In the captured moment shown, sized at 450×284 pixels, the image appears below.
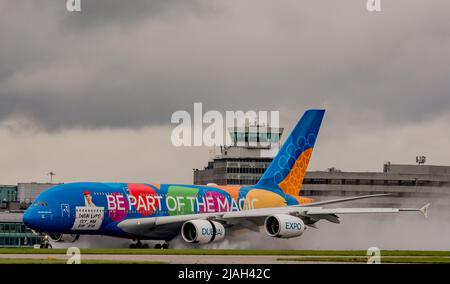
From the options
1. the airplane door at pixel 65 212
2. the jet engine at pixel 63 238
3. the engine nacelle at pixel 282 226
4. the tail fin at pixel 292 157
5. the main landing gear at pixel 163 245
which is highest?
the tail fin at pixel 292 157

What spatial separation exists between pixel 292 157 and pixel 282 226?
1852 centimetres

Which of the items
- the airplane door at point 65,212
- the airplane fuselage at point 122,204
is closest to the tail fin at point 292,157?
the airplane fuselage at point 122,204

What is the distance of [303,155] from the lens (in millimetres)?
102875

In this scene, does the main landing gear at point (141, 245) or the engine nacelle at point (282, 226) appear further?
the main landing gear at point (141, 245)

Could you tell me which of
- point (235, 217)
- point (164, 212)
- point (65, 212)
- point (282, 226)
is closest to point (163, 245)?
point (164, 212)

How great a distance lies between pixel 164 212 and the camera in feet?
300

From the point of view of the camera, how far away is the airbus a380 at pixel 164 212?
83.6m

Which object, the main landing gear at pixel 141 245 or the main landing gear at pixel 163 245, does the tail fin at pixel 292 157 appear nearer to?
the main landing gear at pixel 141 245

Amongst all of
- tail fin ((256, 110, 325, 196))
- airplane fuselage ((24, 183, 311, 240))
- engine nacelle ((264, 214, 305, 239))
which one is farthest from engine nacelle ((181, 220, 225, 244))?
tail fin ((256, 110, 325, 196))

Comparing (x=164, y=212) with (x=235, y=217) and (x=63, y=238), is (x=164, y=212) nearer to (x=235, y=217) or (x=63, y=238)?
(x=235, y=217)

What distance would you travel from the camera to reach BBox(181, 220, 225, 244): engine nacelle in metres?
84.5

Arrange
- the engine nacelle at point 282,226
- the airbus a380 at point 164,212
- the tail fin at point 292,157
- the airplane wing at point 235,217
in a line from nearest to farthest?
the airbus a380 at point 164,212, the engine nacelle at point 282,226, the airplane wing at point 235,217, the tail fin at point 292,157

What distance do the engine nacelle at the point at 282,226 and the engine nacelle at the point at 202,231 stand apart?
3582mm
